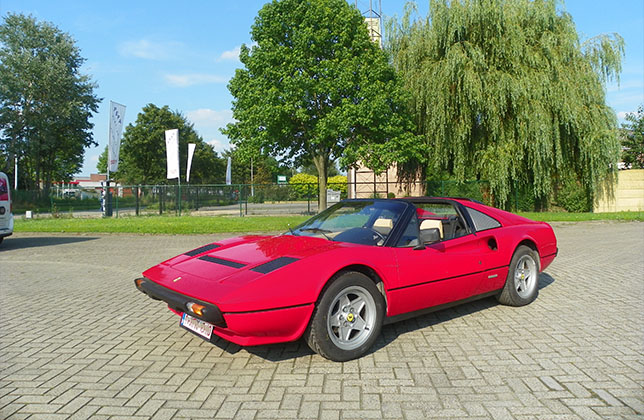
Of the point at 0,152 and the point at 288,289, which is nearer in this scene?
the point at 288,289

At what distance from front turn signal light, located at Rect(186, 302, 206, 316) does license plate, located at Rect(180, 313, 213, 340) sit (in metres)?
0.19

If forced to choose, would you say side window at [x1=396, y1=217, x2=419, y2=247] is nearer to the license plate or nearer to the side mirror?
the side mirror

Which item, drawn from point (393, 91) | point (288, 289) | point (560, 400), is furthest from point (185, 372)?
point (393, 91)

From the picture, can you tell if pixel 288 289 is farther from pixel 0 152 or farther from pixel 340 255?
pixel 0 152

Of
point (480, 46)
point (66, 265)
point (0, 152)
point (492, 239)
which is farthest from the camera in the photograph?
point (0, 152)

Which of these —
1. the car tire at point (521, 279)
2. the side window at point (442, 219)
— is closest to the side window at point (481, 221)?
the side window at point (442, 219)

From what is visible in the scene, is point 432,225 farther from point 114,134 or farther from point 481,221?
point 114,134

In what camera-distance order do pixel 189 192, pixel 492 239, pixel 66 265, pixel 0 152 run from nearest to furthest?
pixel 492 239 → pixel 66 265 → pixel 189 192 → pixel 0 152

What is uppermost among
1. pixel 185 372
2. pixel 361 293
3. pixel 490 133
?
pixel 490 133

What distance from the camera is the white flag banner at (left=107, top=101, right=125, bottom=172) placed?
22203mm

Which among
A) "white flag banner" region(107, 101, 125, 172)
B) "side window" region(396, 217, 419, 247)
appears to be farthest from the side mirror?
"white flag banner" region(107, 101, 125, 172)

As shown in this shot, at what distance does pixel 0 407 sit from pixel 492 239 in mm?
4473

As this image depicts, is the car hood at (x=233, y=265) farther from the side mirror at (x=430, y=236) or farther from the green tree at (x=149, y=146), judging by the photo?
the green tree at (x=149, y=146)

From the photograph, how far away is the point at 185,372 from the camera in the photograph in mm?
3316
